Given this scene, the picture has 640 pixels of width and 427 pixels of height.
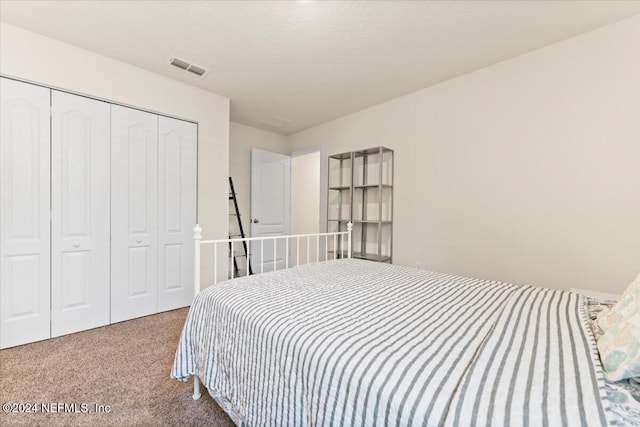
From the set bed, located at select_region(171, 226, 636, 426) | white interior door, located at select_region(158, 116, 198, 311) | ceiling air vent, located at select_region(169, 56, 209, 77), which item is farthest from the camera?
white interior door, located at select_region(158, 116, 198, 311)

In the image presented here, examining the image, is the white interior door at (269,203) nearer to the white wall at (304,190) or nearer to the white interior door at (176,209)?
the white wall at (304,190)

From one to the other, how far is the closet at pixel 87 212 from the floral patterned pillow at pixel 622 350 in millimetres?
3085

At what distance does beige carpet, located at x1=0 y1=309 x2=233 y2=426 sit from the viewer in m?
1.33

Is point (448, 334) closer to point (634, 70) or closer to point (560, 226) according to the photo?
point (560, 226)

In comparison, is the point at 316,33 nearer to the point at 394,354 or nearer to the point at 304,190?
the point at 394,354

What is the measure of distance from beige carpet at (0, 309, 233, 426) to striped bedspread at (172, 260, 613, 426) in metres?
0.22

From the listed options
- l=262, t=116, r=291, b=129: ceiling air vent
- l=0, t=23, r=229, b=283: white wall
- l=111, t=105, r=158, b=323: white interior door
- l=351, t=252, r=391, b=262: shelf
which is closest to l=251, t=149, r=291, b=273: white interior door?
l=262, t=116, r=291, b=129: ceiling air vent

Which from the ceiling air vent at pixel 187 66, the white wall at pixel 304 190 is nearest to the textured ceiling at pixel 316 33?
the ceiling air vent at pixel 187 66

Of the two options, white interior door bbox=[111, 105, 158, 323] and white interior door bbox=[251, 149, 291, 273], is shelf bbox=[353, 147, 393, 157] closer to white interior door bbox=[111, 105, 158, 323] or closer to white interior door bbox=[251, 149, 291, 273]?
white interior door bbox=[251, 149, 291, 273]

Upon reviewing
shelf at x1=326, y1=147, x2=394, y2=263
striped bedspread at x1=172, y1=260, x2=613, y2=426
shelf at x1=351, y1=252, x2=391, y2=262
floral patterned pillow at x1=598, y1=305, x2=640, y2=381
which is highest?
shelf at x1=326, y1=147, x2=394, y2=263

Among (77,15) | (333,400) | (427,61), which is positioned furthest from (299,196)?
(333,400)

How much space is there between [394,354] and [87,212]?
9.06 ft

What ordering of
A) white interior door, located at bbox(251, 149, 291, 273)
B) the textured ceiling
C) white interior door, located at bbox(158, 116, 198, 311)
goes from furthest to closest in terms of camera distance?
1. white interior door, located at bbox(251, 149, 291, 273)
2. white interior door, located at bbox(158, 116, 198, 311)
3. the textured ceiling

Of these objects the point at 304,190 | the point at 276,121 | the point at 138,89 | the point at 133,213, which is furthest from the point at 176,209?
the point at 304,190
